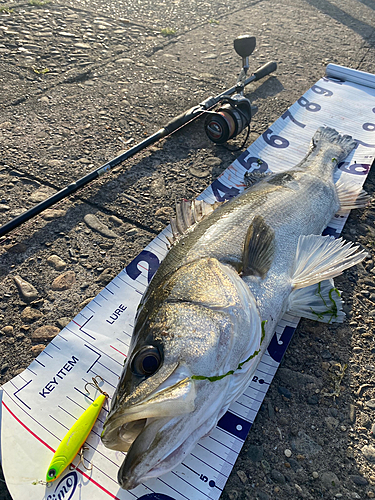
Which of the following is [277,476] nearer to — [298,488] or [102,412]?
[298,488]

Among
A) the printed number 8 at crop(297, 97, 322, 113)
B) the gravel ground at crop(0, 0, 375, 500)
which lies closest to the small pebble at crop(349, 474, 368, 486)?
the gravel ground at crop(0, 0, 375, 500)

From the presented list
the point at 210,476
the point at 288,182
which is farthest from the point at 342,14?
the point at 210,476

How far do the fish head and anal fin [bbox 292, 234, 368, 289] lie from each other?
78cm

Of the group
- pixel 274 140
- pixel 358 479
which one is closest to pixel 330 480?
pixel 358 479

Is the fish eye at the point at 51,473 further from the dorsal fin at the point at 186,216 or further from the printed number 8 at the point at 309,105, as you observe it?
the printed number 8 at the point at 309,105

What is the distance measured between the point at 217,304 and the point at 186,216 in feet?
3.72

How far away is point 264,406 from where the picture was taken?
2.48 meters

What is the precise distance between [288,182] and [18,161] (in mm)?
3073

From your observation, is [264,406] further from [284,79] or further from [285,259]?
[284,79]

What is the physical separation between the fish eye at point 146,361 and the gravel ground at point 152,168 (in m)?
0.93

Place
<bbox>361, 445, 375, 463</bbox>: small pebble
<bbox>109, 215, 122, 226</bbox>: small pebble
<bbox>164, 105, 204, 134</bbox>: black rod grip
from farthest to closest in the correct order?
1. <bbox>164, 105, 204, 134</bbox>: black rod grip
2. <bbox>109, 215, 122, 226</bbox>: small pebble
3. <bbox>361, 445, 375, 463</bbox>: small pebble

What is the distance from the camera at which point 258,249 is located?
2.73 meters

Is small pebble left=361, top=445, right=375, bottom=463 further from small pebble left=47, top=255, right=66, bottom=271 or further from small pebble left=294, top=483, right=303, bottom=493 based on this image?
small pebble left=47, top=255, right=66, bottom=271

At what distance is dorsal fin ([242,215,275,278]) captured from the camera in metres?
2.65
